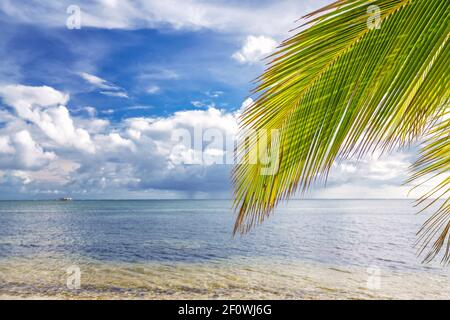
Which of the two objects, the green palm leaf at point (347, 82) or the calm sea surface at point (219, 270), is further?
the calm sea surface at point (219, 270)

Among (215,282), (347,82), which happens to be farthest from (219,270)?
(347,82)

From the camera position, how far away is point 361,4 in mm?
1298

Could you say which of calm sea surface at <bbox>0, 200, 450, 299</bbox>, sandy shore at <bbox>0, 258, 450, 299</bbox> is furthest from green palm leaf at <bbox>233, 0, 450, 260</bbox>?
sandy shore at <bbox>0, 258, 450, 299</bbox>

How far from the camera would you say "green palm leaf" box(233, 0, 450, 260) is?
1219mm

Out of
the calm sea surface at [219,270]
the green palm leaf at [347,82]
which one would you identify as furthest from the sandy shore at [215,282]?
the green palm leaf at [347,82]

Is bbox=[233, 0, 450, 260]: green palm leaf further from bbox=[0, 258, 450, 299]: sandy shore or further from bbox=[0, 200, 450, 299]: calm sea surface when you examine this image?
bbox=[0, 258, 450, 299]: sandy shore

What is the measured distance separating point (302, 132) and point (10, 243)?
3909 cm

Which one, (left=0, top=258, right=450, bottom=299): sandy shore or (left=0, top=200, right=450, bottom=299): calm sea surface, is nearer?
(left=0, top=258, right=450, bottom=299): sandy shore

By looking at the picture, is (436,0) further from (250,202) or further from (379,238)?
(379,238)

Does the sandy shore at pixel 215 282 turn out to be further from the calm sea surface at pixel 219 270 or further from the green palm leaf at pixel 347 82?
the green palm leaf at pixel 347 82

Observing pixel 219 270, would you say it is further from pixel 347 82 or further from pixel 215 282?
pixel 347 82

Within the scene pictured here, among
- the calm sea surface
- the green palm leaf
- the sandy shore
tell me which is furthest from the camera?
the calm sea surface

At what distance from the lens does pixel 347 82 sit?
4.25 ft

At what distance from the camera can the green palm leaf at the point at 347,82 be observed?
48.0 inches
